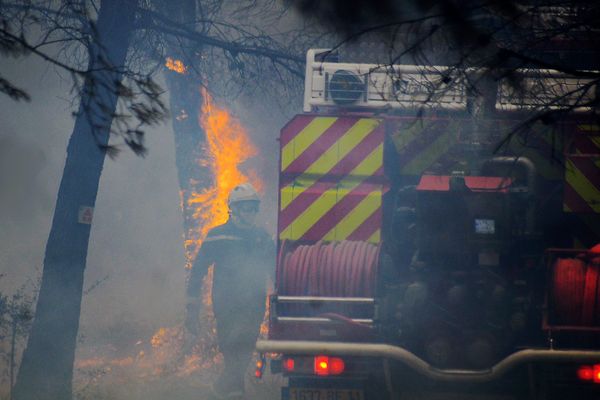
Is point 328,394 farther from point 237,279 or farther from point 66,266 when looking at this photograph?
point 237,279

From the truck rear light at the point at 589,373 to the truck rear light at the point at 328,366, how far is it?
1576mm

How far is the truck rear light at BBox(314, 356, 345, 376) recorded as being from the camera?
226 inches

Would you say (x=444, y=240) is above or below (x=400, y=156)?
below

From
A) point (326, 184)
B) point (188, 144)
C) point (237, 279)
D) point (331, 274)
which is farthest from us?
point (188, 144)

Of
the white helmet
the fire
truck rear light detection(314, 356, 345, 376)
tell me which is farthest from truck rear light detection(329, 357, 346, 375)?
the fire

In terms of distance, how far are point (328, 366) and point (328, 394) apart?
0.63 ft

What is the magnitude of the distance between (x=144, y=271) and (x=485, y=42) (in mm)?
15571

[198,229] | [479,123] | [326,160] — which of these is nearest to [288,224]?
[326,160]

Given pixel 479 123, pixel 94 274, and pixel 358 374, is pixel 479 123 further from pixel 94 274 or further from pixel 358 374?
pixel 94 274

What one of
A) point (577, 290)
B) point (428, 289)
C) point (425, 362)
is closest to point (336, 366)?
point (425, 362)

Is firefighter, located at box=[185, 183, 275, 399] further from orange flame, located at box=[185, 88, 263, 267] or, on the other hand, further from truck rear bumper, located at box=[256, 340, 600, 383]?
truck rear bumper, located at box=[256, 340, 600, 383]

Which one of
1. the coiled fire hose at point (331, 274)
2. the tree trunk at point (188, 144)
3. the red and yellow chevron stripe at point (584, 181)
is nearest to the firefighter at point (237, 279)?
the coiled fire hose at point (331, 274)

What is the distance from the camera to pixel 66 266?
8.32 metres

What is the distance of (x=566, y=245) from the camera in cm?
686
